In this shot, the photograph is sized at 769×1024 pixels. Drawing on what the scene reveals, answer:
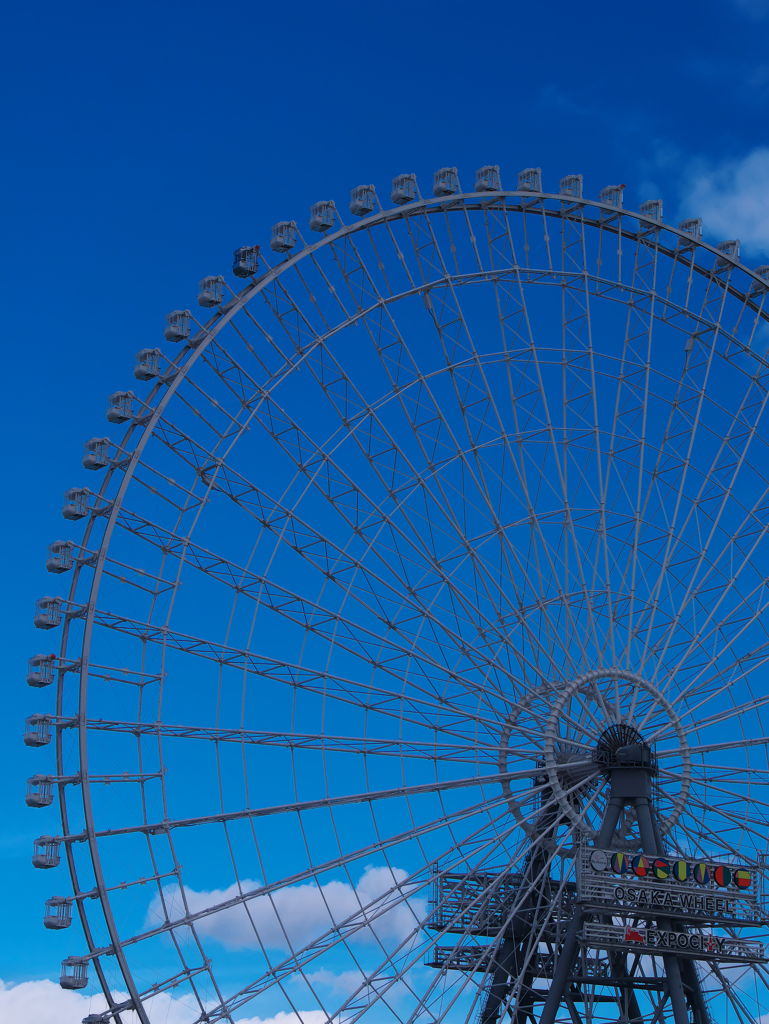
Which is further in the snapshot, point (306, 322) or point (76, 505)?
point (306, 322)

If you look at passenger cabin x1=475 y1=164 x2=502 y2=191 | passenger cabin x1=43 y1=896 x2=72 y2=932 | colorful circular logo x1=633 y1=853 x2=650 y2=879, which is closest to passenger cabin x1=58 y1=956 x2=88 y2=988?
passenger cabin x1=43 y1=896 x2=72 y2=932

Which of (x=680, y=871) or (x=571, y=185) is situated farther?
(x=571, y=185)

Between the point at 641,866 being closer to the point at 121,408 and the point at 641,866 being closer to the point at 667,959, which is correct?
the point at 667,959

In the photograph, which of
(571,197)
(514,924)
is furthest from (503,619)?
(571,197)

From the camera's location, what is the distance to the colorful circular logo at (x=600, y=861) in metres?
40.5

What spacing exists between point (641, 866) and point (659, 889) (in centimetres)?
95

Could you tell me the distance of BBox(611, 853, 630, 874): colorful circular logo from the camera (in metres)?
40.3

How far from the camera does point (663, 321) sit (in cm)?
5412

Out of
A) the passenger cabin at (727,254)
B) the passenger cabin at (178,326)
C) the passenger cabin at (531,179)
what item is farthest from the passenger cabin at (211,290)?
the passenger cabin at (727,254)

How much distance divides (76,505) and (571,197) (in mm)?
23710

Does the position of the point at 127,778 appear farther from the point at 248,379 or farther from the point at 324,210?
the point at 324,210

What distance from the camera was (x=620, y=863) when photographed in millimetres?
40375

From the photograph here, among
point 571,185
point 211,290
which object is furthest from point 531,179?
point 211,290

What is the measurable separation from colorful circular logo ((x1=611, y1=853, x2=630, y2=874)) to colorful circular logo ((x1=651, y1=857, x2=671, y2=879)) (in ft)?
2.93
